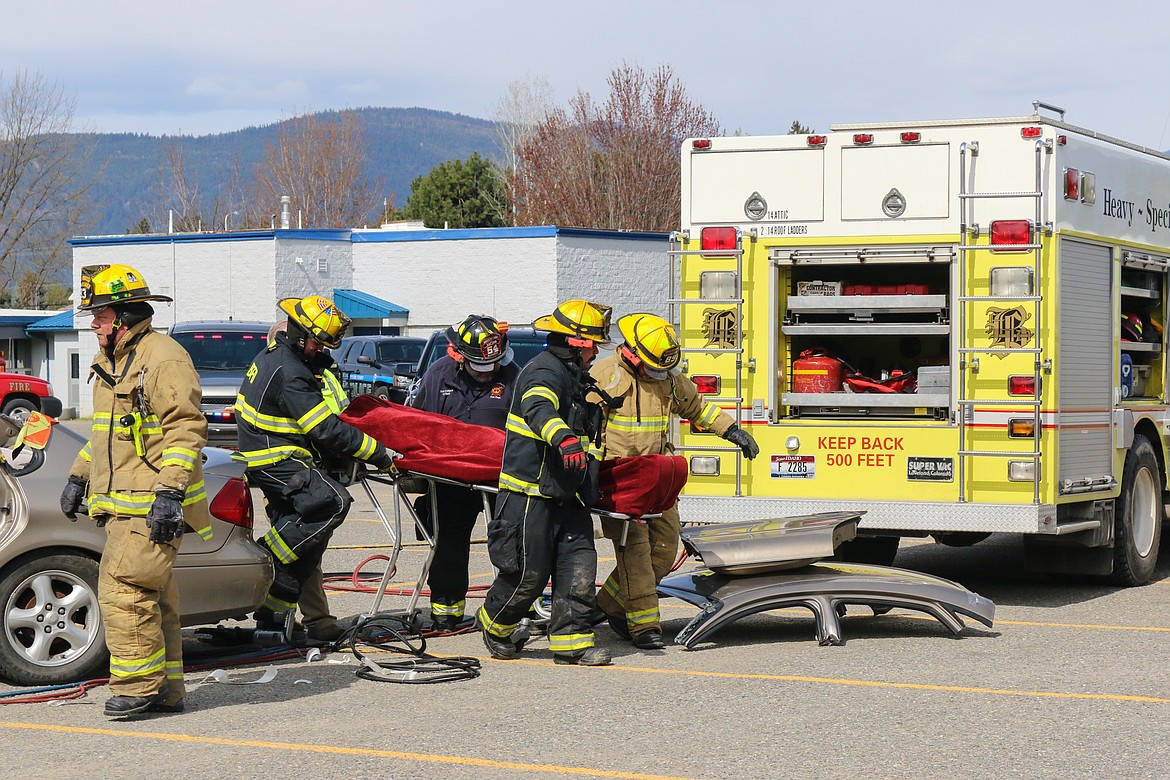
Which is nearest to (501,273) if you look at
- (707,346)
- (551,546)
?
(707,346)

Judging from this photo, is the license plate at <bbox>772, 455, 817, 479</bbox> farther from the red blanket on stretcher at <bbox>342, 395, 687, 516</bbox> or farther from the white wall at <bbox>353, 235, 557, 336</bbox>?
the white wall at <bbox>353, 235, 557, 336</bbox>

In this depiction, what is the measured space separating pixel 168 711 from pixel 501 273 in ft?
109

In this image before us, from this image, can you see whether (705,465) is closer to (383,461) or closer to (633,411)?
(633,411)

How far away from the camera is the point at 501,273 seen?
39.9m

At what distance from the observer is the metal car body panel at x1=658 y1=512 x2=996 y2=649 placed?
889cm

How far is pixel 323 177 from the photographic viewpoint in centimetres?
8750

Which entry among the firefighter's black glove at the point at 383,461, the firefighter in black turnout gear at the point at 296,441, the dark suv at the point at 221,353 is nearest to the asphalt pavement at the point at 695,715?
the firefighter in black turnout gear at the point at 296,441

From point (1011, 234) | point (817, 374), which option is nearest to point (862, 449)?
point (817, 374)

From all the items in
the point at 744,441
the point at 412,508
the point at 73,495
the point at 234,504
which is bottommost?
the point at 412,508

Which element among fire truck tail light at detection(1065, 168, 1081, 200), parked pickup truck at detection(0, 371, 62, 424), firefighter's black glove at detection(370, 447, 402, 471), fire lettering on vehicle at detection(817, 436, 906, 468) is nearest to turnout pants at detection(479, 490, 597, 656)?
firefighter's black glove at detection(370, 447, 402, 471)

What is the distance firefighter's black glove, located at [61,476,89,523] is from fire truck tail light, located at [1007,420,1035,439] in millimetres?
5960

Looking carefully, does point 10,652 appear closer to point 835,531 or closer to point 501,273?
point 835,531

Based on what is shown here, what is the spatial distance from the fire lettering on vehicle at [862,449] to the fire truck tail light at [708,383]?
81 centimetres

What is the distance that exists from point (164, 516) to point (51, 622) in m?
1.23
